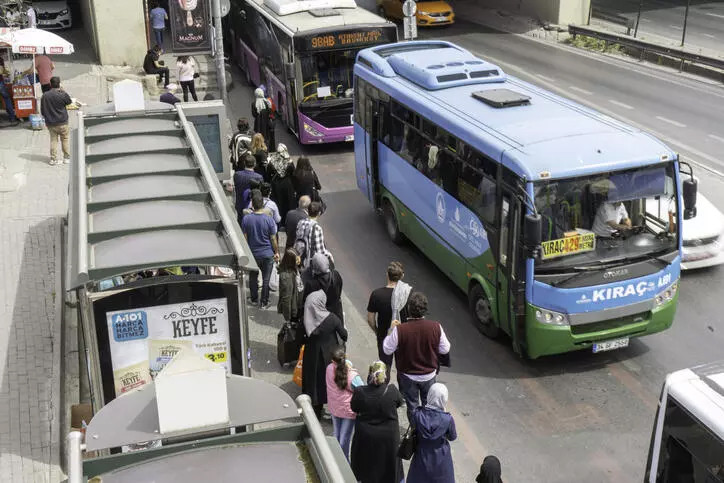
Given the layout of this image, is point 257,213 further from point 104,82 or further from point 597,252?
point 104,82

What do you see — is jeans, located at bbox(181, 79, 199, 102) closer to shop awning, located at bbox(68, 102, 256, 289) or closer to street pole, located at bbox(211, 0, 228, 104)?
street pole, located at bbox(211, 0, 228, 104)

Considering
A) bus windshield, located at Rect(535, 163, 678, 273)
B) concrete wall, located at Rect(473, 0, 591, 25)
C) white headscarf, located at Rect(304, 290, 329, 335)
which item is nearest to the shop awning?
white headscarf, located at Rect(304, 290, 329, 335)

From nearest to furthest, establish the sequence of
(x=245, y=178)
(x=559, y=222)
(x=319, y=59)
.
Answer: (x=559, y=222), (x=245, y=178), (x=319, y=59)

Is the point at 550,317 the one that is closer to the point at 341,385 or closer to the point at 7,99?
the point at 341,385

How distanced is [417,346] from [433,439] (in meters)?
1.61

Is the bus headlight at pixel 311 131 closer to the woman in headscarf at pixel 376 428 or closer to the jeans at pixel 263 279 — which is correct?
the jeans at pixel 263 279

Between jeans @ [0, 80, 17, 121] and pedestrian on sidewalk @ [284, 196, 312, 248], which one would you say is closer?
pedestrian on sidewalk @ [284, 196, 312, 248]

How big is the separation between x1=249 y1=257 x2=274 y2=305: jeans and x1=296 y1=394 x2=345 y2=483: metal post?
741 cm

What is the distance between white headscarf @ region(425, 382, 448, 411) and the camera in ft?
25.3

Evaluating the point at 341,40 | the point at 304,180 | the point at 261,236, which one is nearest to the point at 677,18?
the point at 341,40

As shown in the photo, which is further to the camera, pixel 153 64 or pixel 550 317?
pixel 153 64

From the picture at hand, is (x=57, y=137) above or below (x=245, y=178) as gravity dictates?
below

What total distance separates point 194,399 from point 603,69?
88.9 ft

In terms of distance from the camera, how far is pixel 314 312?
9.88m
